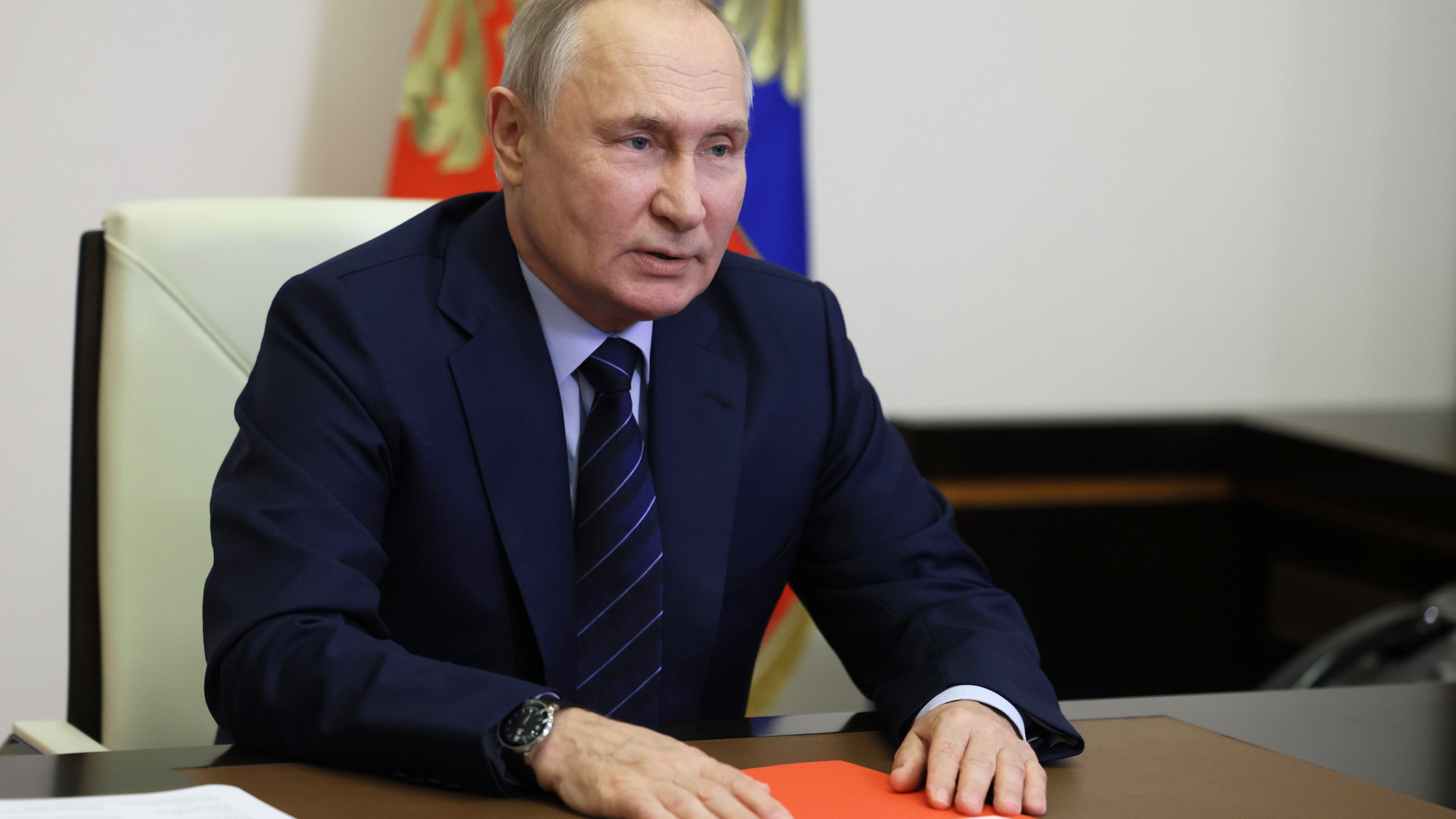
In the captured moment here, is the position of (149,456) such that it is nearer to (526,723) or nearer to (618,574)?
(618,574)

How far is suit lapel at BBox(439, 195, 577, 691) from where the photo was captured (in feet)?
4.25

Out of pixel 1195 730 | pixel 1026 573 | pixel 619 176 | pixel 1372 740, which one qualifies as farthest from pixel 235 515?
pixel 1026 573

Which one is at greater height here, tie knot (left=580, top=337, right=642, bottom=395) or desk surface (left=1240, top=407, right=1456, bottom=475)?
tie knot (left=580, top=337, right=642, bottom=395)

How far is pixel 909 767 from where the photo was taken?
1.02 meters

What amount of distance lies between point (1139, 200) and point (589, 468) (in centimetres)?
227

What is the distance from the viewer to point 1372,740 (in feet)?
3.79

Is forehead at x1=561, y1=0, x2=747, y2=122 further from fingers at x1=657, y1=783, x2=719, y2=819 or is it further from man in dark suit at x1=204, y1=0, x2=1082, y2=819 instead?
fingers at x1=657, y1=783, x2=719, y2=819

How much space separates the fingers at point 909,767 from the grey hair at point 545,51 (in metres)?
0.68

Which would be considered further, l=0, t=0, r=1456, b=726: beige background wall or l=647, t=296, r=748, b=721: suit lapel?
l=0, t=0, r=1456, b=726: beige background wall

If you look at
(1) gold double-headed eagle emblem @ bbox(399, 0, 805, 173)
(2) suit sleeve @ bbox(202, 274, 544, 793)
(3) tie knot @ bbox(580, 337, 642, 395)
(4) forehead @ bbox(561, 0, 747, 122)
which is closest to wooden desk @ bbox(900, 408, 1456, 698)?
(1) gold double-headed eagle emblem @ bbox(399, 0, 805, 173)

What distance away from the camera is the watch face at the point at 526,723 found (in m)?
0.97

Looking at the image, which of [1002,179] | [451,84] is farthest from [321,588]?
[1002,179]

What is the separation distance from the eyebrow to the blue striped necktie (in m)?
0.27

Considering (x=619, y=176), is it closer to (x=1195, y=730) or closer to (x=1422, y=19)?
(x=1195, y=730)
